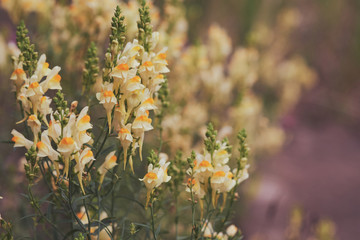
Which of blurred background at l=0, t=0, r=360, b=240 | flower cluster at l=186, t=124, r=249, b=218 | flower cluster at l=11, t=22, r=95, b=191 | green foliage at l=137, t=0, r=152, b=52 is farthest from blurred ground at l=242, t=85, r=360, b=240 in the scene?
flower cluster at l=11, t=22, r=95, b=191

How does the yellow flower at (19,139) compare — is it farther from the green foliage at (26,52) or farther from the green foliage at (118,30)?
the green foliage at (118,30)

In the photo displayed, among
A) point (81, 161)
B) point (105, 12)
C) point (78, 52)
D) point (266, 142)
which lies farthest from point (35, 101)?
point (266, 142)

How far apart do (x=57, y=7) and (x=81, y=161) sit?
1.14 meters

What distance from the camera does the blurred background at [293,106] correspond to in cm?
181

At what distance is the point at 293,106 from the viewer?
4527 millimetres

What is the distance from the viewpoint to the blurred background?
181 centimetres

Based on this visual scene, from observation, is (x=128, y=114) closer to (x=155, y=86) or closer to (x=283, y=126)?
Result: (x=155, y=86)

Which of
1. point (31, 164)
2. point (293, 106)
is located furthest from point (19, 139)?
point (293, 106)

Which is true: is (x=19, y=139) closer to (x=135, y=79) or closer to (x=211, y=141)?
(x=135, y=79)

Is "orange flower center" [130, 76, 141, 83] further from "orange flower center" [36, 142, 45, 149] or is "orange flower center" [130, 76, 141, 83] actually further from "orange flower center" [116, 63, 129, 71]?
"orange flower center" [36, 142, 45, 149]

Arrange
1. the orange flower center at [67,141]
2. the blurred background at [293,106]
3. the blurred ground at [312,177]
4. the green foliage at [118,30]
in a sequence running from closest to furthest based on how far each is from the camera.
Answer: the orange flower center at [67,141]
the green foliage at [118,30]
the blurred background at [293,106]
the blurred ground at [312,177]

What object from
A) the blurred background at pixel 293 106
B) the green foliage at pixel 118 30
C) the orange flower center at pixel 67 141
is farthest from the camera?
the blurred background at pixel 293 106

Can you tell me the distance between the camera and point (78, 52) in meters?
1.63

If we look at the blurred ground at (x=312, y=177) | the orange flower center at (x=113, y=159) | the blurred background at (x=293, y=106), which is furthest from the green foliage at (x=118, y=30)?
the blurred ground at (x=312, y=177)
